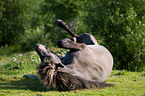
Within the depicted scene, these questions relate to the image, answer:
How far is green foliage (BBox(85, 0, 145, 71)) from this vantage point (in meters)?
9.22

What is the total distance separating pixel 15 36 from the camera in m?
20.6

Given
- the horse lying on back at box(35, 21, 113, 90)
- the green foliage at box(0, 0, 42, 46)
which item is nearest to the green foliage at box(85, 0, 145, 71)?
the horse lying on back at box(35, 21, 113, 90)

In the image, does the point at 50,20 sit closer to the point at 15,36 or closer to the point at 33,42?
the point at 15,36

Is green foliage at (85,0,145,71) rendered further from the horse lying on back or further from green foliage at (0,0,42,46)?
green foliage at (0,0,42,46)

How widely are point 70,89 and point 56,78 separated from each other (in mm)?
395

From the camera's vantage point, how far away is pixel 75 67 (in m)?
4.63

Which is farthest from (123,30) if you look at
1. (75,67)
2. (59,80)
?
(59,80)

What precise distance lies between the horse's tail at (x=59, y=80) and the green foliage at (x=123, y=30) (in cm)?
511

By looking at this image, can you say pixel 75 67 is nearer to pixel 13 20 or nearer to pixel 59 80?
pixel 59 80

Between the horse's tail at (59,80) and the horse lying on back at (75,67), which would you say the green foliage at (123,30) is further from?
the horse's tail at (59,80)

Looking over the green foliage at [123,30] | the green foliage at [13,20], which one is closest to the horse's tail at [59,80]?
the green foliage at [123,30]

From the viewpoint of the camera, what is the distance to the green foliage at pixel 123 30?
30.2 feet

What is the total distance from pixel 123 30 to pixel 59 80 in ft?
19.7

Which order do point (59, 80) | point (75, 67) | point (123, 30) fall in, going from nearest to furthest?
point (59, 80), point (75, 67), point (123, 30)
